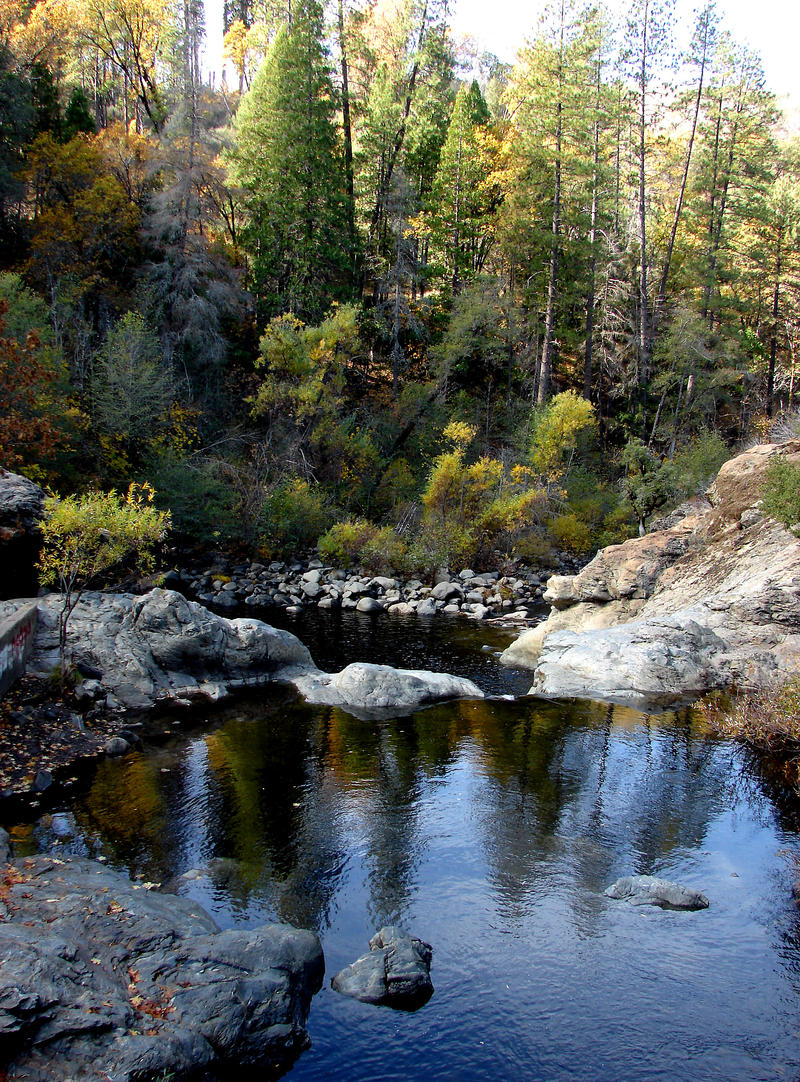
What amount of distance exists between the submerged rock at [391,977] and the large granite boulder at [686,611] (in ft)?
28.3

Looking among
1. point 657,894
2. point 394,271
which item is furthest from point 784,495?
point 394,271

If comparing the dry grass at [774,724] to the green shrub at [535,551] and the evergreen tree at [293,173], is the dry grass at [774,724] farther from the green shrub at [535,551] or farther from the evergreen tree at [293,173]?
the evergreen tree at [293,173]

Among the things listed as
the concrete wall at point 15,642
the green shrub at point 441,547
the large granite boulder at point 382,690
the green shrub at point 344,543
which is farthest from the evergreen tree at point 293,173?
the concrete wall at point 15,642

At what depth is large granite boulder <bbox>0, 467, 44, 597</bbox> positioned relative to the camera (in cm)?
1513

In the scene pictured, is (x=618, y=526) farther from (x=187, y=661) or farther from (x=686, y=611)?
(x=187, y=661)

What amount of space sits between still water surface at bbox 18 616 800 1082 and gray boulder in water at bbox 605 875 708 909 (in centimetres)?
18

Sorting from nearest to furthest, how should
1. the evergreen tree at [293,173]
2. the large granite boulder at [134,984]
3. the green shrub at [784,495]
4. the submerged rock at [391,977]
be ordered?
the large granite boulder at [134,984] < the submerged rock at [391,977] < the green shrub at [784,495] < the evergreen tree at [293,173]

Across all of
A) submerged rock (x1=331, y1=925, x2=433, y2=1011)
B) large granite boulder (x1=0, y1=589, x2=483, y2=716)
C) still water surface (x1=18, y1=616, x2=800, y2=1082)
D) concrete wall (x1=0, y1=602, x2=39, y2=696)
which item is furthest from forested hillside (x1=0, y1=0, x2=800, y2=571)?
submerged rock (x1=331, y1=925, x2=433, y2=1011)

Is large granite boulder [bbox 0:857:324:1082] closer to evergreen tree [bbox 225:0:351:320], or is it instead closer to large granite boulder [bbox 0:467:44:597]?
large granite boulder [bbox 0:467:44:597]

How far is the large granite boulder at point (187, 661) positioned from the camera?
1412cm

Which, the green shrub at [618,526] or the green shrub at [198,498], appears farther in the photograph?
the green shrub at [618,526]

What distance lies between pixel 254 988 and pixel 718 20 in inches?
1645

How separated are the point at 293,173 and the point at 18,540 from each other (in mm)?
24630

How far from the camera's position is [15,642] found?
12500 mm
